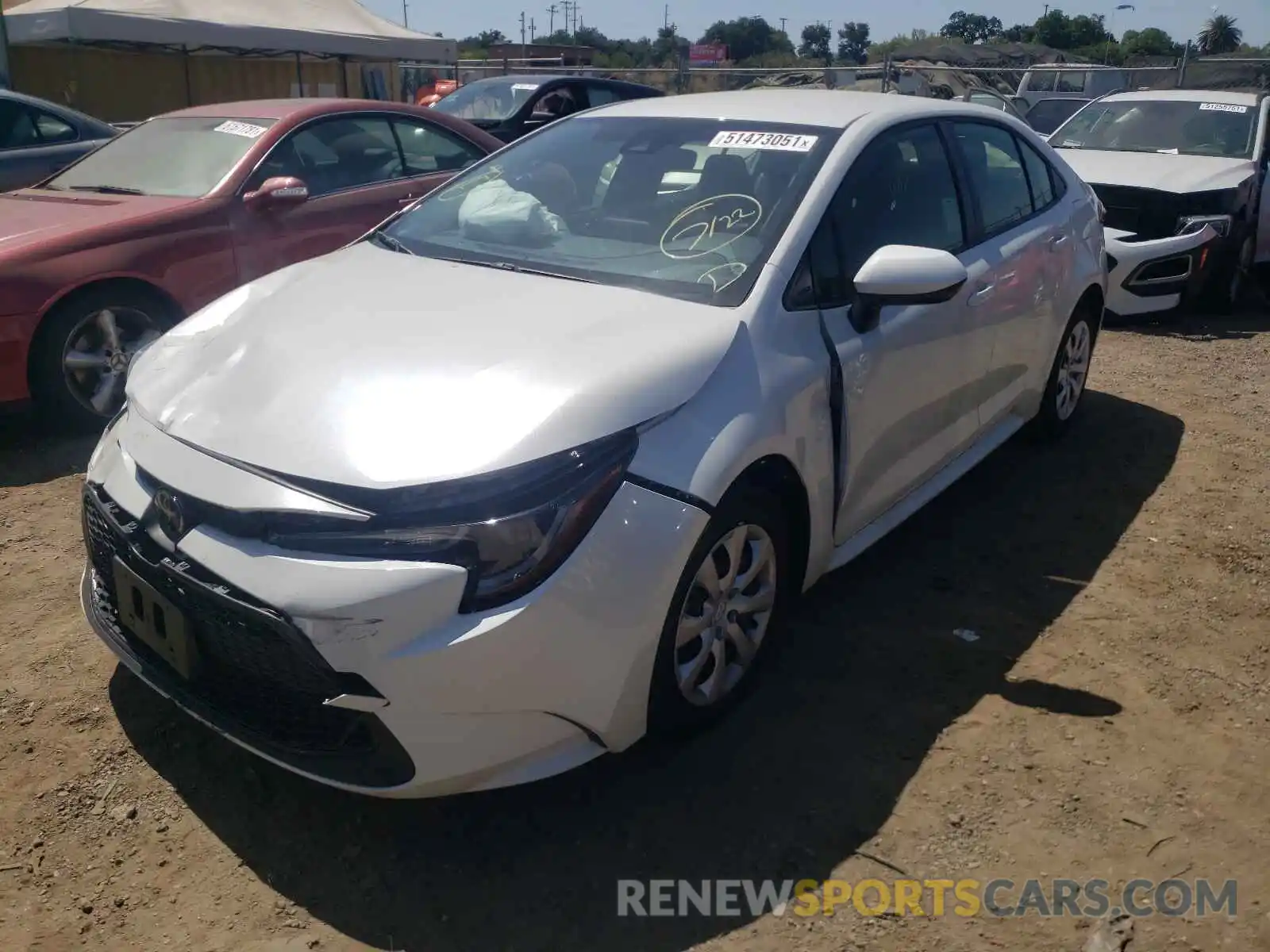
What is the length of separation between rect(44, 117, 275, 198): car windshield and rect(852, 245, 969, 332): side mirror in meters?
3.85

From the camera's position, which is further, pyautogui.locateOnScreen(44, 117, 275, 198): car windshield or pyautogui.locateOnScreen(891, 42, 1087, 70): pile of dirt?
pyautogui.locateOnScreen(891, 42, 1087, 70): pile of dirt

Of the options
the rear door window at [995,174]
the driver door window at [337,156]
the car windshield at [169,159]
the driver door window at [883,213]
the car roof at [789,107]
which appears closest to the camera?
the driver door window at [883,213]

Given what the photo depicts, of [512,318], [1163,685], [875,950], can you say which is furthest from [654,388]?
[1163,685]

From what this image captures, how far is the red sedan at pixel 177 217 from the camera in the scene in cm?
482

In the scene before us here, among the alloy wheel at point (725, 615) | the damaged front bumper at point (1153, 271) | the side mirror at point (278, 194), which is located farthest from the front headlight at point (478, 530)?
the damaged front bumper at point (1153, 271)

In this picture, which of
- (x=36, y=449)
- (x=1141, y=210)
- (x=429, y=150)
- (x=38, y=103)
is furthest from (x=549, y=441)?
(x=38, y=103)

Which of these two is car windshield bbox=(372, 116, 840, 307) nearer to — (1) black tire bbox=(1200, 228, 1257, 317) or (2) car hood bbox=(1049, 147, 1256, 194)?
(2) car hood bbox=(1049, 147, 1256, 194)

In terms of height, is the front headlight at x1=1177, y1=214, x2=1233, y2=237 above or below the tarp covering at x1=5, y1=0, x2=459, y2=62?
below

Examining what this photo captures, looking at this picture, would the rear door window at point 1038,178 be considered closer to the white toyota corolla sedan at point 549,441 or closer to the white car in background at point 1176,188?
the white toyota corolla sedan at point 549,441

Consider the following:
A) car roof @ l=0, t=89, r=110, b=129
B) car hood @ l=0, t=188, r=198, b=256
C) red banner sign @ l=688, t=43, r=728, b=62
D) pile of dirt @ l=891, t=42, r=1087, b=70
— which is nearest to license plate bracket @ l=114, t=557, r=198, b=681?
car hood @ l=0, t=188, r=198, b=256

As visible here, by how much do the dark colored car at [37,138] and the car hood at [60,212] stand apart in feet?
7.40

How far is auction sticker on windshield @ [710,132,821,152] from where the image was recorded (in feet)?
11.0

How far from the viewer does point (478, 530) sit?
2223mm

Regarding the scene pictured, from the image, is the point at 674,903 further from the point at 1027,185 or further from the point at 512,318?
the point at 1027,185
